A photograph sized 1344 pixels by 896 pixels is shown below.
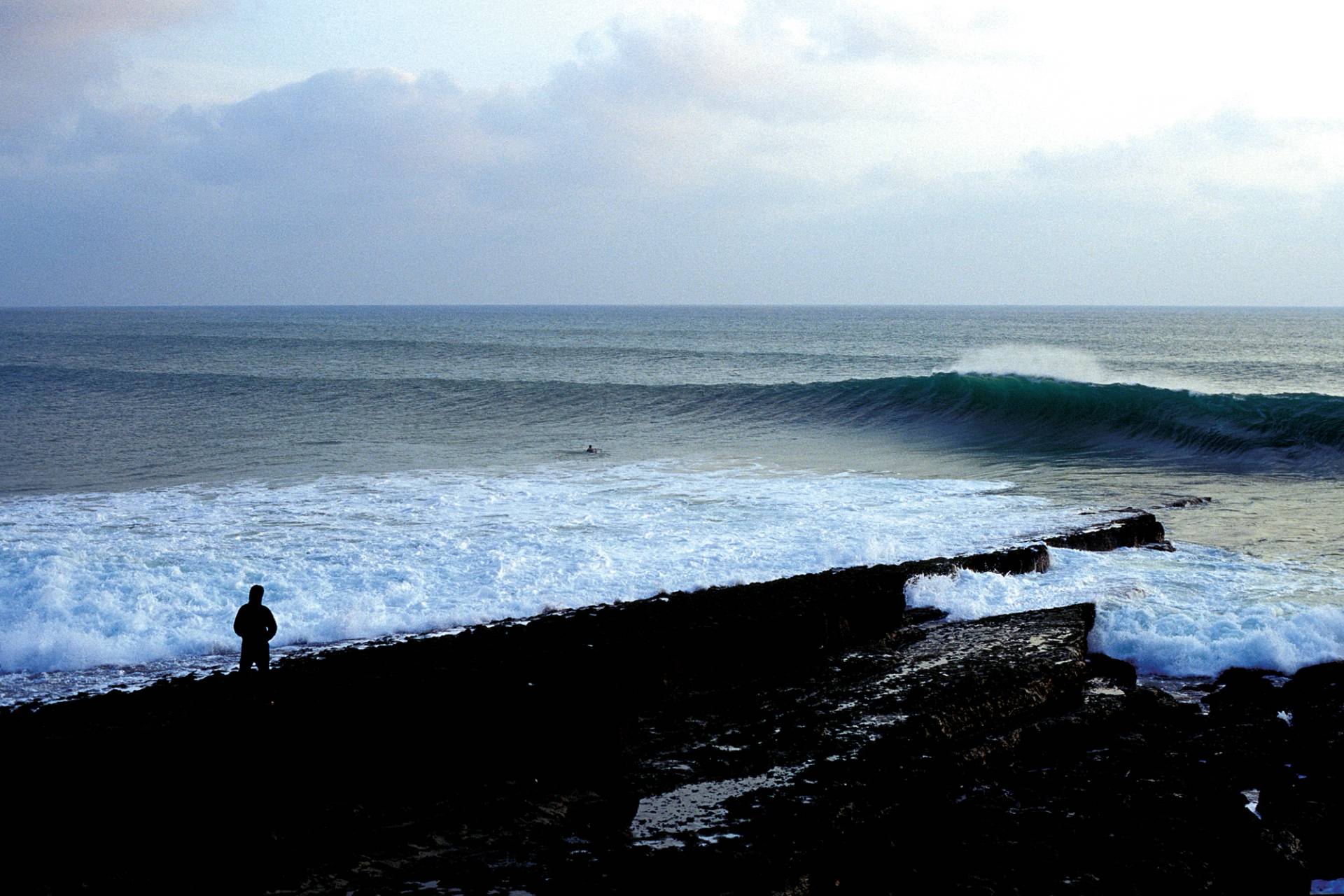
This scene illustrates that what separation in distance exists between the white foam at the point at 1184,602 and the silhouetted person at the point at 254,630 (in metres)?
6.01

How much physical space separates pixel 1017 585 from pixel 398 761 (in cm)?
683

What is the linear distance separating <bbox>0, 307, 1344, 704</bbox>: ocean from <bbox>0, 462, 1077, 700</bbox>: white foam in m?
0.05

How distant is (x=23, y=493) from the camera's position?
16484 mm

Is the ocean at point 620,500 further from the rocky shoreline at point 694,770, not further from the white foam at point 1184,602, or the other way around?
the rocky shoreline at point 694,770

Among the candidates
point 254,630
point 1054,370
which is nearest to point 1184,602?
point 254,630

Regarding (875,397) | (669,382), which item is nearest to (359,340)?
(669,382)

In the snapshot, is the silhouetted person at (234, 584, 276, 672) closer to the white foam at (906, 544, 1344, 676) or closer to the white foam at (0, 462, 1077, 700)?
the white foam at (0, 462, 1077, 700)

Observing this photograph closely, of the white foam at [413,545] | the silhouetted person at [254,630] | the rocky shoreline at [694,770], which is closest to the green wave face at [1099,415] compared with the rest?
the white foam at [413,545]

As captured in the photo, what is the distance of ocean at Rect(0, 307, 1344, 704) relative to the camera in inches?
380

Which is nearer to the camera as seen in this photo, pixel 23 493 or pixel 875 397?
pixel 23 493

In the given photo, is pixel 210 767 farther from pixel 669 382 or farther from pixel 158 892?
pixel 669 382

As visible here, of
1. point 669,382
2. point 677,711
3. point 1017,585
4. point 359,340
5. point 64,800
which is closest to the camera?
point 64,800

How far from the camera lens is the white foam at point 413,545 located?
966 cm

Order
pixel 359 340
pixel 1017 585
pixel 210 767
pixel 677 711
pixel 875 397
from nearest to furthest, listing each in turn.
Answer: pixel 210 767 → pixel 677 711 → pixel 1017 585 → pixel 875 397 → pixel 359 340
